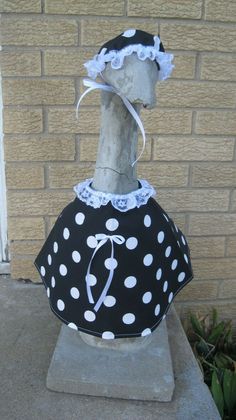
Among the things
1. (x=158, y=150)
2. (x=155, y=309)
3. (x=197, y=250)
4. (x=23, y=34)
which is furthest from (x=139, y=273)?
(x=23, y=34)

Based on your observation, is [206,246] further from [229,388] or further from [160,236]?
[160,236]

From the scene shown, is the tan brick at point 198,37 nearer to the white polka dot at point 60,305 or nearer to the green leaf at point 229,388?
the white polka dot at point 60,305

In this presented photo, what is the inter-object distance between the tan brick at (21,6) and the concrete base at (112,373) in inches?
41.9

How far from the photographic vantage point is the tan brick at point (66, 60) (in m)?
1.45

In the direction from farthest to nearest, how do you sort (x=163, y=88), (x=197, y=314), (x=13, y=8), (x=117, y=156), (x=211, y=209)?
(x=197, y=314), (x=211, y=209), (x=163, y=88), (x=13, y=8), (x=117, y=156)

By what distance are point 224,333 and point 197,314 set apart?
134mm

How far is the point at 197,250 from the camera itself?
5.81 ft

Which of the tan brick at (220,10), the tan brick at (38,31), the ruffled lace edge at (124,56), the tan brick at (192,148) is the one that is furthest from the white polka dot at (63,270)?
the tan brick at (220,10)

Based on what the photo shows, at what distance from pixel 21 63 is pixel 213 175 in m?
0.82

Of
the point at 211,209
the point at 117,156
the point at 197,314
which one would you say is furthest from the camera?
the point at 197,314

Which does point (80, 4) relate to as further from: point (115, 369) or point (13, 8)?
point (115, 369)

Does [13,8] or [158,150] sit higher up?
[13,8]

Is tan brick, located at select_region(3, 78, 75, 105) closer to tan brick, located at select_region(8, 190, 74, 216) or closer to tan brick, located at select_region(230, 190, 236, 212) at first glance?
tan brick, located at select_region(8, 190, 74, 216)

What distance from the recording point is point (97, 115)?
152 cm
